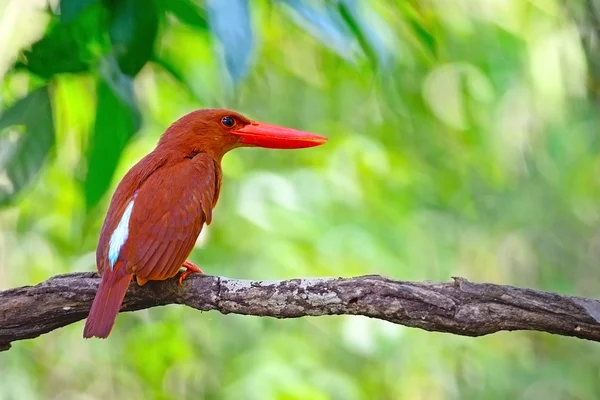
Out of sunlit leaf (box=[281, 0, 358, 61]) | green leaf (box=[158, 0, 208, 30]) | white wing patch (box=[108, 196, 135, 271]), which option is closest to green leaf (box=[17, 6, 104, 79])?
green leaf (box=[158, 0, 208, 30])

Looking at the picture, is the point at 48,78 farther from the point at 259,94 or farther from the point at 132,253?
the point at 259,94

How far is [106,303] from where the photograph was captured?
188 centimetres

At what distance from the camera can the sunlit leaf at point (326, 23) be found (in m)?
1.61

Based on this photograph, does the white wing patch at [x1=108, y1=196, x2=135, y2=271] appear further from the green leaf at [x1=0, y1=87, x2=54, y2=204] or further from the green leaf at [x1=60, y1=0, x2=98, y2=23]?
the green leaf at [x1=60, y1=0, x2=98, y2=23]

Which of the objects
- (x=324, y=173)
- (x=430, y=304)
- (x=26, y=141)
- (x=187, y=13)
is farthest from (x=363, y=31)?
(x=324, y=173)

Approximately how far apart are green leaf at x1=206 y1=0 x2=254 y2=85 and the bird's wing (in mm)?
780

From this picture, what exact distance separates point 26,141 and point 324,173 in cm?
184

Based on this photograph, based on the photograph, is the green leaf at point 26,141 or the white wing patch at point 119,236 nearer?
the green leaf at point 26,141

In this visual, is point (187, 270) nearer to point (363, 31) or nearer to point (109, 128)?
point (109, 128)

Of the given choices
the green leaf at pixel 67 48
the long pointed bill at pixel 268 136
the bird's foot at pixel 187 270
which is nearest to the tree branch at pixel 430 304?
→ the bird's foot at pixel 187 270

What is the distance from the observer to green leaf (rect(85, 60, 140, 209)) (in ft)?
5.46

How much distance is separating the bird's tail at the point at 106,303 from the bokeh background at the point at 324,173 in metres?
0.22

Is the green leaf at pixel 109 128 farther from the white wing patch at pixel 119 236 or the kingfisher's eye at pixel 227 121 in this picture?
the kingfisher's eye at pixel 227 121

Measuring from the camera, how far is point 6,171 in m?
1.61
